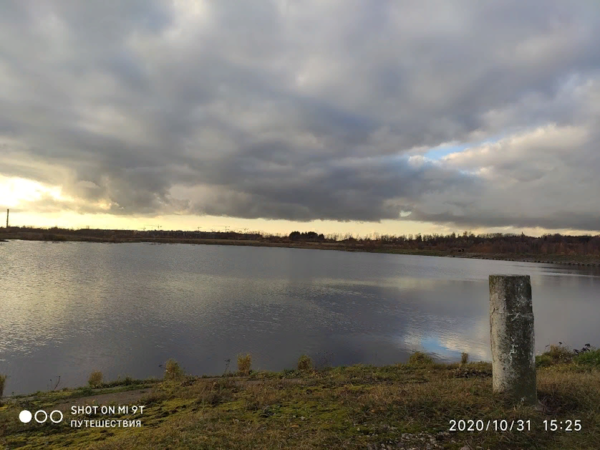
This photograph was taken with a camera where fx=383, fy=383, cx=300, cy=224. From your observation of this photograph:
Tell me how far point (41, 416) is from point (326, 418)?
6445 millimetres

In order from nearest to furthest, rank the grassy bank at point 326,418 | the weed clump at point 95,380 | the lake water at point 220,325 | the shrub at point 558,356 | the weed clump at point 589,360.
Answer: the grassy bank at point 326,418
the weed clump at point 589,360
the weed clump at point 95,380
the shrub at point 558,356
the lake water at point 220,325

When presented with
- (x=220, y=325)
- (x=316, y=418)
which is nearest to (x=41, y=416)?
(x=316, y=418)

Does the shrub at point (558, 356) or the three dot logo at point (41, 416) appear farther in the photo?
the shrub at point (558, 356)

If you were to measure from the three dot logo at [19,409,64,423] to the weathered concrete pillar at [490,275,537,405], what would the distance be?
9173 millimetres

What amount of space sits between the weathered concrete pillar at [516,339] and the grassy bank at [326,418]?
0.31 meters

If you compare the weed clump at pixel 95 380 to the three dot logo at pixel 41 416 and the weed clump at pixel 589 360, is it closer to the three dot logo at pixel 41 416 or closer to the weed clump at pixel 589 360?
the three dot logo at pixel 41 416

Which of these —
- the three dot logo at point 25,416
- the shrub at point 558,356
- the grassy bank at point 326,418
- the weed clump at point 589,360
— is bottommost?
the shrub at point 558,356

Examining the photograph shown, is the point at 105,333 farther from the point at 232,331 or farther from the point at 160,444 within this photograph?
the point at 160,444

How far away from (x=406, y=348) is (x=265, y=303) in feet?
52.1

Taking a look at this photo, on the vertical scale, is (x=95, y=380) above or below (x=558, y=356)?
above

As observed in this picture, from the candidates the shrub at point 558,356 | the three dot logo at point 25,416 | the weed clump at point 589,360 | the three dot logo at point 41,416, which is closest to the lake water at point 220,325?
the shrub at point 558,356

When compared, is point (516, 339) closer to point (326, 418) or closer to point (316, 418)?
point (326, 418)

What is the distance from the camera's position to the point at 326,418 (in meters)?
7.02

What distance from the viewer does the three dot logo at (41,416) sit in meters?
8.19
